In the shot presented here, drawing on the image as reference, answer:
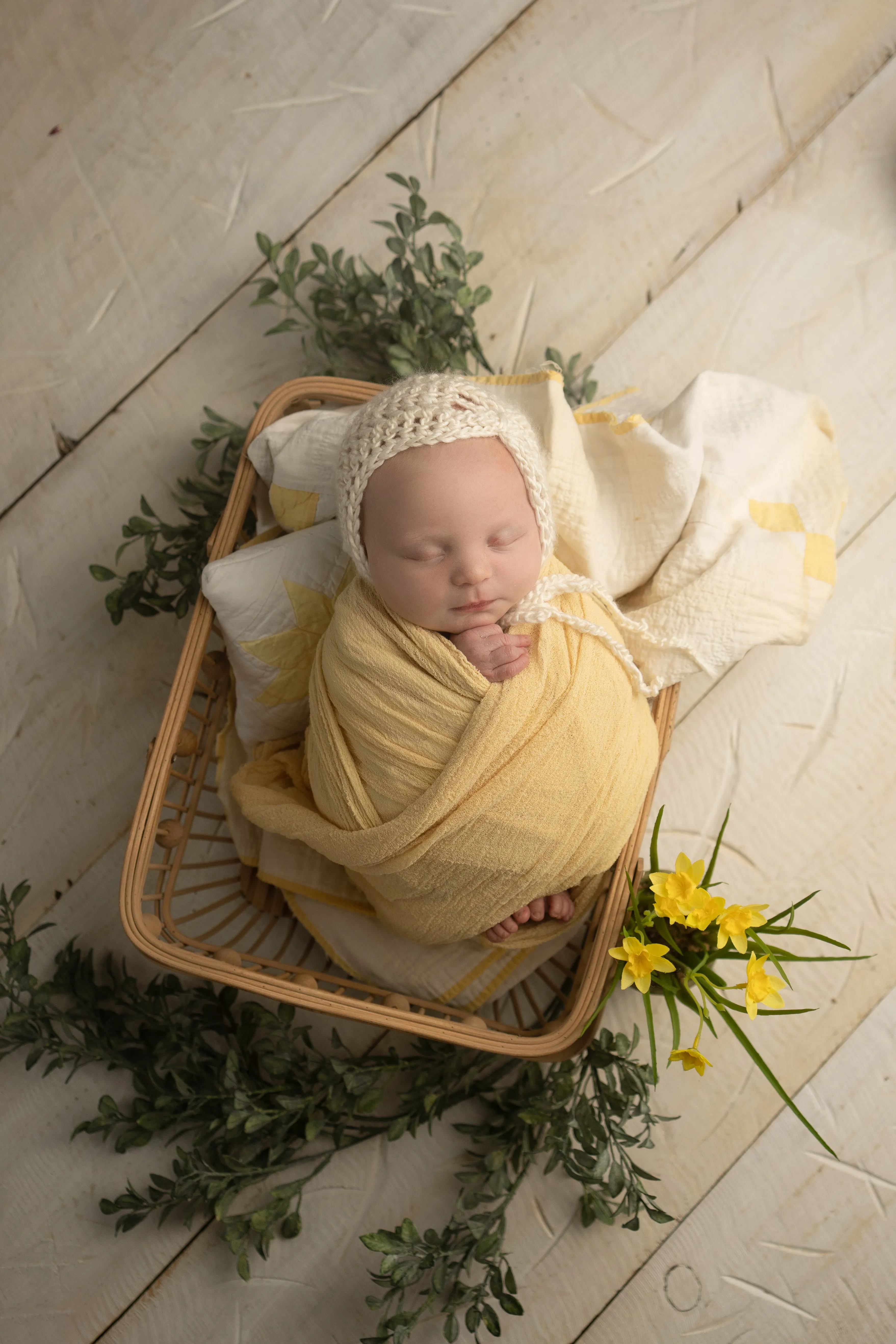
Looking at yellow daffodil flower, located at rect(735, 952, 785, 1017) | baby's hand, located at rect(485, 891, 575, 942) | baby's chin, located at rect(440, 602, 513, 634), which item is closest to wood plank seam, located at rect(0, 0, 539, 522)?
baby's chin, located at rect(440, 602, 513, 634)

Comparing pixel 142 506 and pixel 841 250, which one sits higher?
pixel 841 250

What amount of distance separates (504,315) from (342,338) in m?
0.28

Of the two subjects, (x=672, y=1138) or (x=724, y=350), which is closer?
(x=672, y=1138)

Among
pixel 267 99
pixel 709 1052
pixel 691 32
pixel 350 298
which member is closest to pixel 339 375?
pixel 350 298

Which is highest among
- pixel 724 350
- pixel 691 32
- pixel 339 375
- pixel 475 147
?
pixel 691 32

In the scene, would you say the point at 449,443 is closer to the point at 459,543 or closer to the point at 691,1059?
the point at 459,543

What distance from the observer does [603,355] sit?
1459 millimetres

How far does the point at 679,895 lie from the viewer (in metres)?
0.97

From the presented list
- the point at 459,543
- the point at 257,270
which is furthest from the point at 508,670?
the point at 257,270

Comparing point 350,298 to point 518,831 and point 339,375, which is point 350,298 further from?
point 518,831

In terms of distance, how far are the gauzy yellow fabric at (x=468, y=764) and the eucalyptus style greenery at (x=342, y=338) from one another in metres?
0.38

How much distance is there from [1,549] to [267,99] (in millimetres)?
868

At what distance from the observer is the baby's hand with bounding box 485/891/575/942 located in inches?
45.8

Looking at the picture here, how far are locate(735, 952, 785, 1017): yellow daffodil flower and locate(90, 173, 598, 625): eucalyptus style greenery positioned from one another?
0.88m
